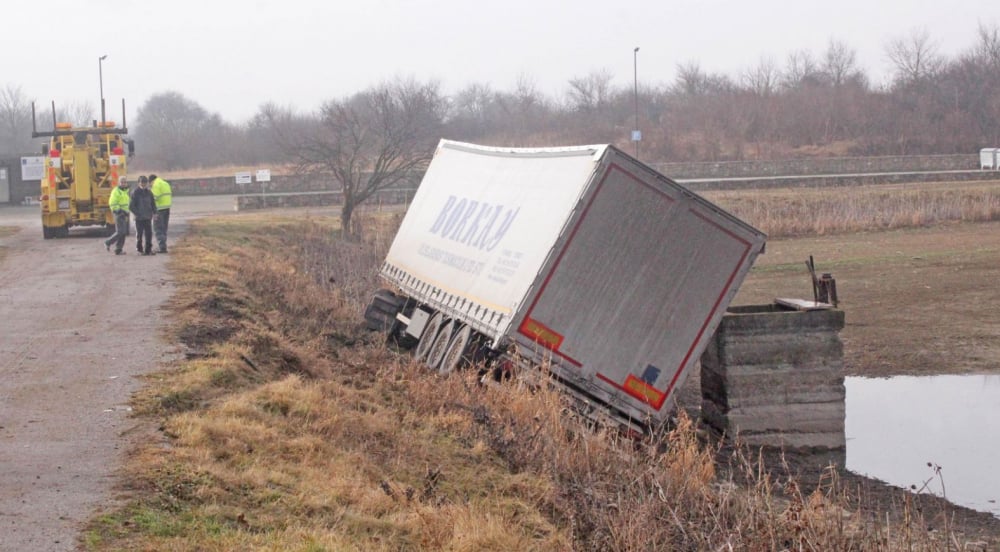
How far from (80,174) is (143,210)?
14.6ft

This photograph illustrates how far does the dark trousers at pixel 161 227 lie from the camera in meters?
24.3

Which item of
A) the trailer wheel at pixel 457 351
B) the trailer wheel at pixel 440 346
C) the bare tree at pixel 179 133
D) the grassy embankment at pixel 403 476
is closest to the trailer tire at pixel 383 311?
the trailer wheel at pixel 440 346

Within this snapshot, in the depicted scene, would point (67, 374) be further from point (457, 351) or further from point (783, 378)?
point (783, 378)

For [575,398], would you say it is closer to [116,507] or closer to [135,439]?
[135,439]

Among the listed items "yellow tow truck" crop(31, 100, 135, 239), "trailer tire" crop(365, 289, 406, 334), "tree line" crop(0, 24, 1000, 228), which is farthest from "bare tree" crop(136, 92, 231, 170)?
"trailer tire" crop(365, 289, 406, 334)

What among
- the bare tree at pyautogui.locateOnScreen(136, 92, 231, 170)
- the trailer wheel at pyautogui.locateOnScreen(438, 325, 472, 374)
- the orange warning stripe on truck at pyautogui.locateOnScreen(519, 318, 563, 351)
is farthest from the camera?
the bare tree at pyautogui.locateOnScreen(136, 92, 231, 170)

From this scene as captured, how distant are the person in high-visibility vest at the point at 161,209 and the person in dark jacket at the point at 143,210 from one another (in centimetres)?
39

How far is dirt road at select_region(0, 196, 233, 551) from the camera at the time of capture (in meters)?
7.43

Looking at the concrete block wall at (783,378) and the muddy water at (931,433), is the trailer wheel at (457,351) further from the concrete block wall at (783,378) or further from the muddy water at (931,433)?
the muddy water at (931,433)

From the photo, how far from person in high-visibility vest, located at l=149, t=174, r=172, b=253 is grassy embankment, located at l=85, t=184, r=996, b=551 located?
9.74 m

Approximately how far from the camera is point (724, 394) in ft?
46.2

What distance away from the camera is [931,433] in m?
14.5

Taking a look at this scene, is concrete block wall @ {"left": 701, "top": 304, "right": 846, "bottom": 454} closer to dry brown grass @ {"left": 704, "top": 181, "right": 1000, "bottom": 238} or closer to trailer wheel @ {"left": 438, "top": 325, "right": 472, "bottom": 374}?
trailer wheel @ {"left": 438, "top": 325, "right": 472, "bottom": 374}

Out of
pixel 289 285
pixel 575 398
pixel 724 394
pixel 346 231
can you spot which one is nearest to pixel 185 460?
pixel 575 398
